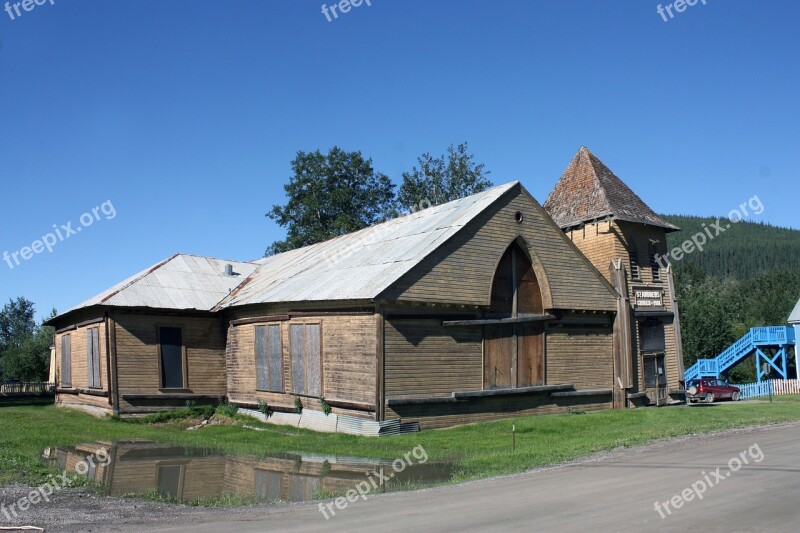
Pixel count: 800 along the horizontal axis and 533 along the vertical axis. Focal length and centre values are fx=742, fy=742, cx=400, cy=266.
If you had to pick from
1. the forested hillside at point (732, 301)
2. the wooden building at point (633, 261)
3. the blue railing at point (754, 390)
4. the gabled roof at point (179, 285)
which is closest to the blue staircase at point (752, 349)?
the blue railing at point (754, 390)

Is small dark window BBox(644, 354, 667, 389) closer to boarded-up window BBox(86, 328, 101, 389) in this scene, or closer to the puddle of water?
the puddle of water

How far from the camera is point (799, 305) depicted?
Answer: 45312 millimetres

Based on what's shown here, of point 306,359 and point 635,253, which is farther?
point 635,253

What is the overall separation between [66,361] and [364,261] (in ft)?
57.6

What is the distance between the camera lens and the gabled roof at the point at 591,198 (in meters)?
30.5

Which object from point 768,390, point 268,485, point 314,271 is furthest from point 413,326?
point 768,390

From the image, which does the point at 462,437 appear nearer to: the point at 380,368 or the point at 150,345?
the point at 380,368

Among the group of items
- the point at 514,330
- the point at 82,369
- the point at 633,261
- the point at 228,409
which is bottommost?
the point at 228,409

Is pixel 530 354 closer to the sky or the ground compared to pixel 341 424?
closer to the sky

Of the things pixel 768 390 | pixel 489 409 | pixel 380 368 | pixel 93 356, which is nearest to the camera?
pixel 380 368

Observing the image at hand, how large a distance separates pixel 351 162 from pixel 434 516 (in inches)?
1871

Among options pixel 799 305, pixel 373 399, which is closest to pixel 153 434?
pixel 373 399

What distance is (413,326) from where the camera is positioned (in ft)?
72.1

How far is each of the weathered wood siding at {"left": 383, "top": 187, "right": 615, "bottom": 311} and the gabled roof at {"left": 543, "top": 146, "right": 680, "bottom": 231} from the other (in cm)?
411
